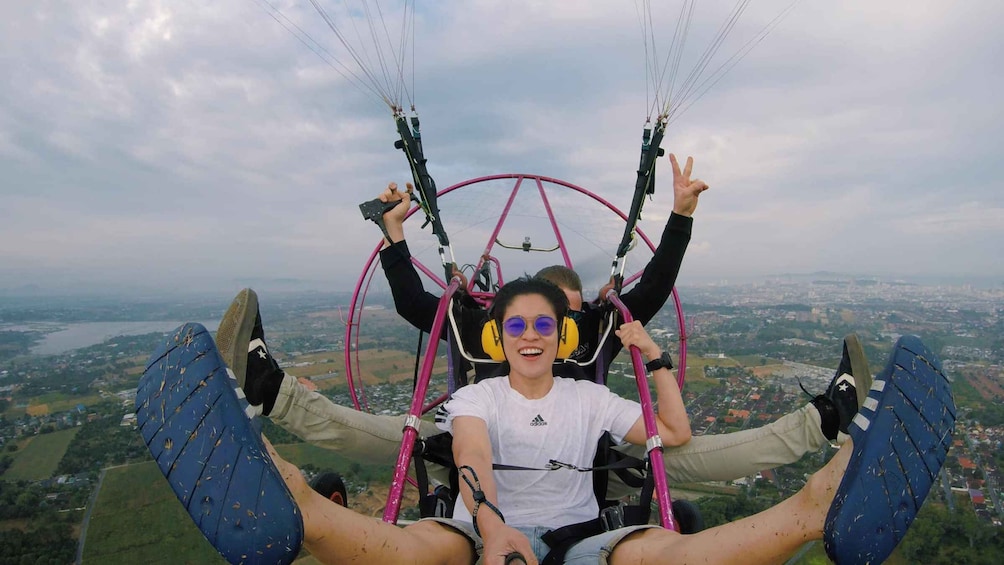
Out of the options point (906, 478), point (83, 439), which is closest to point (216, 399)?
point (906, 478)

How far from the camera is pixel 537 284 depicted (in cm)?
213

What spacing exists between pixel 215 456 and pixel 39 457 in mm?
24952

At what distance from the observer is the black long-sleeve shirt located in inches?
112

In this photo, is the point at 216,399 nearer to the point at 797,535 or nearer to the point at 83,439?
the point at 797,535

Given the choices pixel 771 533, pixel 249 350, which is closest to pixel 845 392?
pixel 771 533

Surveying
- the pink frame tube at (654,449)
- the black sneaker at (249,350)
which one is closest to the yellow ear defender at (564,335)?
the pink frame tube at (654,449)

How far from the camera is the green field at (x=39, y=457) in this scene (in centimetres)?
1709

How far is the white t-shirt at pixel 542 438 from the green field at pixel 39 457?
22.0 meters

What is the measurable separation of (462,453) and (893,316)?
133 feet

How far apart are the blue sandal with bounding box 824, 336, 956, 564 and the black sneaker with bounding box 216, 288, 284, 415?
2.05 metres

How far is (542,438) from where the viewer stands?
79.4 inches

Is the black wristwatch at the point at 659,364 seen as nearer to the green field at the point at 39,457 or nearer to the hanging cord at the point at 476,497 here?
the hanging cord at the point at 476,497

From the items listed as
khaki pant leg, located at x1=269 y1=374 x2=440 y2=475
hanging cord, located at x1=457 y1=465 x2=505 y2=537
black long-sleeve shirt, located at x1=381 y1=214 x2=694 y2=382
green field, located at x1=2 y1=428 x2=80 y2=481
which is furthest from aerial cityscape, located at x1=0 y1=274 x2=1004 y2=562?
hanging cord, located at x1=457 y1=465 x2=505 y2=537

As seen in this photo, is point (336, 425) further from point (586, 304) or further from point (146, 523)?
point (146, 523)
